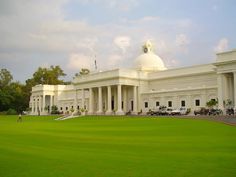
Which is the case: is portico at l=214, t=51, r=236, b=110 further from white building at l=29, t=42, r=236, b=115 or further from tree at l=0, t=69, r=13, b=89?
tree at l=0, t=69, r=13, b=89

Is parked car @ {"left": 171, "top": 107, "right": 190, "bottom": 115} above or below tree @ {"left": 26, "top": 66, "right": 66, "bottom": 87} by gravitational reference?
below

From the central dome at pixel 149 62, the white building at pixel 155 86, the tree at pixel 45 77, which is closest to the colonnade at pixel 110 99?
the white building at pixel 155 86

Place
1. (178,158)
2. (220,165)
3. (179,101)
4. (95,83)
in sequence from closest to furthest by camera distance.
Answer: (220,165), (178,158), (179,101), (95,83)

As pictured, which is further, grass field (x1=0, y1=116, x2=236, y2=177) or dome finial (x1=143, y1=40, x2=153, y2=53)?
dome finial (x1=143, y1=40, x2=153, y2=53)

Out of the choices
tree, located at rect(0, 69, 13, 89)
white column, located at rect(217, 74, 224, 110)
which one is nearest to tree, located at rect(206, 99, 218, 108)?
white column, located at rect(217, 74, 224, 110)

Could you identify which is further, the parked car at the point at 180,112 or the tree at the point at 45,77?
the tree at the point at 45,77

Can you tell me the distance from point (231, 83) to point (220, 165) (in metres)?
55.6

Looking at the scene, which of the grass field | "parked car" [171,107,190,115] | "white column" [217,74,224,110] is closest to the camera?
the grass field

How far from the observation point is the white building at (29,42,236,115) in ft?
205

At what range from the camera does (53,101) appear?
122750 millimetres

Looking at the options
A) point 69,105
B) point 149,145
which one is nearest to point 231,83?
point 149,145

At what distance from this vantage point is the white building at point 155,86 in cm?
6262

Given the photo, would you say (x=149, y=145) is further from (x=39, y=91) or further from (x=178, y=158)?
(x=39, y=91)

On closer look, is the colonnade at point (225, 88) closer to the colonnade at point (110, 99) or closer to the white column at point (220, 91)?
the white column at point (220, 91)
